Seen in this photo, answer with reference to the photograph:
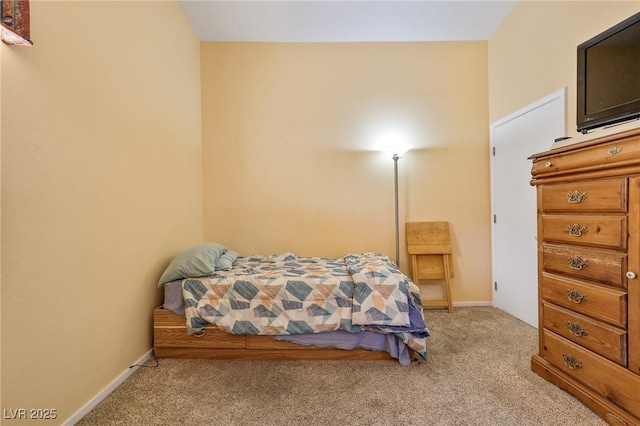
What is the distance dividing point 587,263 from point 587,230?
174 mm

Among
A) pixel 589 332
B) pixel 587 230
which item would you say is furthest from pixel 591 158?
pixel 589 332

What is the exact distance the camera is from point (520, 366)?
72.5 inches

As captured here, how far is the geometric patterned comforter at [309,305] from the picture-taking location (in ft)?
6.18

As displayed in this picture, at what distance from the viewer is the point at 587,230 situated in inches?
54.5

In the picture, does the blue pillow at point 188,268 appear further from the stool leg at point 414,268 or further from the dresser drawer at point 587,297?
the dresser drawer at point 587,297

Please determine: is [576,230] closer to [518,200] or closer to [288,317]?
[518,200]

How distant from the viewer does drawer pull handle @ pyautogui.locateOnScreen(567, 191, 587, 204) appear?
55.1 inches

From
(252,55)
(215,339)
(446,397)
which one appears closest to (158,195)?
(215,339)

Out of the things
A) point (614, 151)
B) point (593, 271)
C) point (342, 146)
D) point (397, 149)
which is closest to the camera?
point (614, 151)

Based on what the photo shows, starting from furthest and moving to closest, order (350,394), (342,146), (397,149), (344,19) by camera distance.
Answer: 1. (342,146)
2. (397,149)
3. (344,19)
4. (350,394)

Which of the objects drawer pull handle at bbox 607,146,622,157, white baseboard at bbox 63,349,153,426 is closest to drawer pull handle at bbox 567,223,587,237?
drawer pull handle at bbox 607,146,622,157

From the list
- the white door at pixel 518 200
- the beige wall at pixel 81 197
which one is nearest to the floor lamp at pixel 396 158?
the white door at pixel 518 200

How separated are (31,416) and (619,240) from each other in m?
2.83

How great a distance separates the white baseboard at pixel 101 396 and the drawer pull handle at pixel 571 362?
8.89 ft
